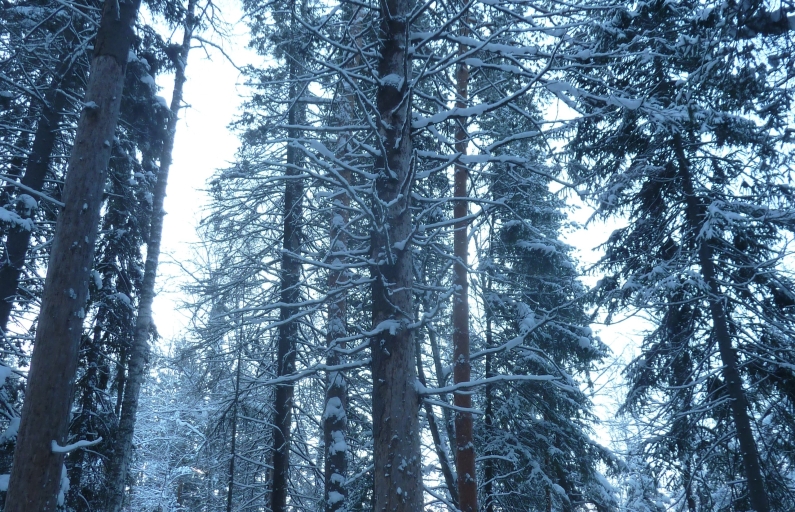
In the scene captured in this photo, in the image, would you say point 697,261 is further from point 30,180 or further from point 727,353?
point 30,180

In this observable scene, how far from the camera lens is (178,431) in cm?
2334

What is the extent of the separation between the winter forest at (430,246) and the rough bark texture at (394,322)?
0.02 meters

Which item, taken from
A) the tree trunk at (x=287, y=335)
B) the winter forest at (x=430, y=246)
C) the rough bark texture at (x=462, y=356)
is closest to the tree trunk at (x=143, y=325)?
the winter forest at (x=430, y=246)

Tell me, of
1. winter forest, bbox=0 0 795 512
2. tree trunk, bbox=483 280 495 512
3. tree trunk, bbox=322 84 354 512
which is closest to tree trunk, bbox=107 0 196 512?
winter forest, bbox=0 0 795 512

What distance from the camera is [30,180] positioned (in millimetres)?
8500

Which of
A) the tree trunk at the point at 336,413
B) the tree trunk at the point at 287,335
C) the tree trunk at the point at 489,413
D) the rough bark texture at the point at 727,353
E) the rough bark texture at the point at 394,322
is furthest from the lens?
the tree trunk at the point at 489,413

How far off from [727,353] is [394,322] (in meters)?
6.68

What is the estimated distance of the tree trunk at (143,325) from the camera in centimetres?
831

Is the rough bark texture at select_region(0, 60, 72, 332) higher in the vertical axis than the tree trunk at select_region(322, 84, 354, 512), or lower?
higher

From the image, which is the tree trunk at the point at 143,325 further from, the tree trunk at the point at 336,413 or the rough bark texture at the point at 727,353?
the rough bark texture at the point at 727,353

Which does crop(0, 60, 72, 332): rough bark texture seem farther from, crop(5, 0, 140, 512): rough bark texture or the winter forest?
crop(5, 0, 140, 512): rough bark texture

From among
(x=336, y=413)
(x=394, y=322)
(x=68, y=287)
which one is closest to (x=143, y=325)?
(x=336, y=413)

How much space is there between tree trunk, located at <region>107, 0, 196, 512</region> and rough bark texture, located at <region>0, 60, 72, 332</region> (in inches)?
79.9

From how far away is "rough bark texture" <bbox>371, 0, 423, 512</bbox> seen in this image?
3.43 m
